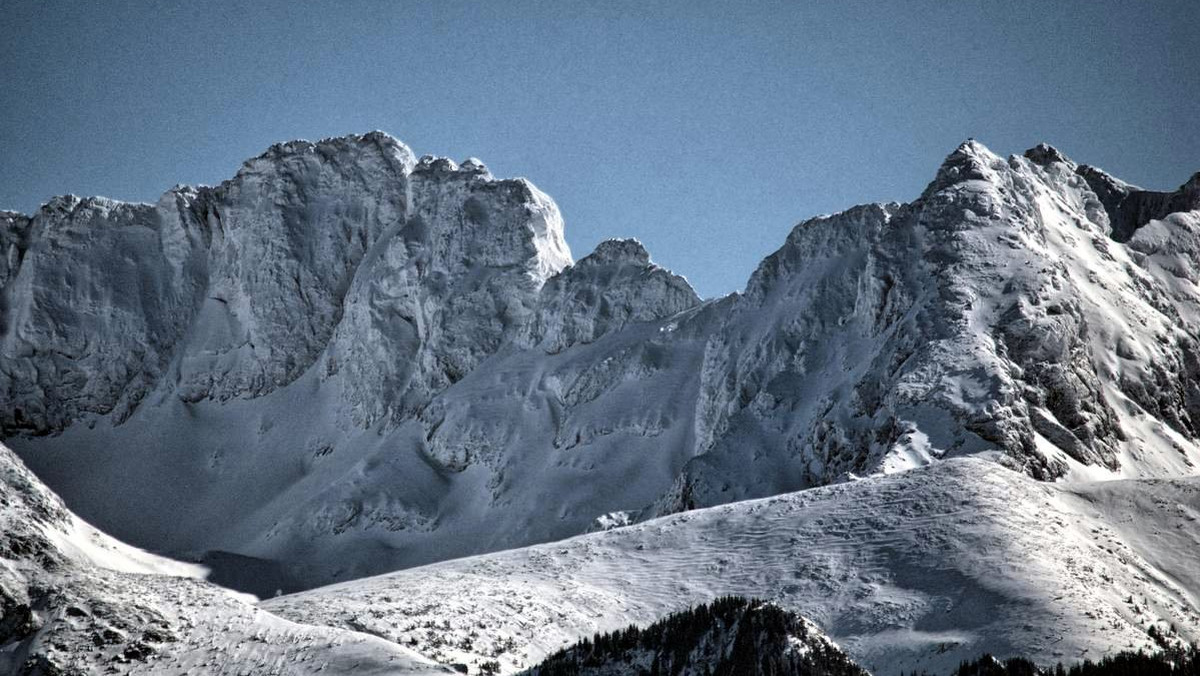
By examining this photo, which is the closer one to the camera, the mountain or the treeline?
the treeline

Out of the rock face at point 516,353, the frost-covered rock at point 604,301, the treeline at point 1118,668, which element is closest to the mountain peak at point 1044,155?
the rock face at point 516,353

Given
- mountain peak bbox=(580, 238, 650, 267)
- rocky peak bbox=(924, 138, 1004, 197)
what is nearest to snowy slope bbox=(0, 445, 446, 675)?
rocky peak bbox=(924, 138, 1004, 197)

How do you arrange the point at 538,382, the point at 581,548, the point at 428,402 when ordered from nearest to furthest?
the point at 581,548
the point at 538,382
the point at 428,402

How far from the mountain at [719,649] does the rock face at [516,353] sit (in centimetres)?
3165

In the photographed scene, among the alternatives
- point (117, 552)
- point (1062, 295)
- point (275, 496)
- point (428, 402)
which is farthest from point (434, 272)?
point (1062, 295)

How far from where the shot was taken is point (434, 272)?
141m

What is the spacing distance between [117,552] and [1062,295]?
67057 mm

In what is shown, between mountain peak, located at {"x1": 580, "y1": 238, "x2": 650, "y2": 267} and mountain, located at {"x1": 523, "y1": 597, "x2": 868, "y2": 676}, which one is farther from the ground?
mountain peak, located at {"x1": 580, "y1": 238, "x2": 650, "y2": 267}

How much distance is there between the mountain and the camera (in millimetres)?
40531

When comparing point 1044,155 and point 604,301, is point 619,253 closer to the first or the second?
point 604,301

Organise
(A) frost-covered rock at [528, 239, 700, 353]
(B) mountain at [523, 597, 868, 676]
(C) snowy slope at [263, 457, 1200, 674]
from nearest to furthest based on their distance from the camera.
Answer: (B) mountain at [523, 597, 868, 676]
(C) snowy slope at [263, 457, 1200, 674]
(A) frost-covered rock at [528, 239, 700, 353]

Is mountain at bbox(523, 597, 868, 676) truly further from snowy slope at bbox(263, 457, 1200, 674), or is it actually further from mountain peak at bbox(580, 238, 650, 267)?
mountain peak at bbox(580, 238, 650, 267)

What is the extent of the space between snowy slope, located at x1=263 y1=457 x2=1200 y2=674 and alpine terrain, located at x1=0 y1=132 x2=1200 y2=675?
22cm

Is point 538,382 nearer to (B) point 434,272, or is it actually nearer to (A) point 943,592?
(B) point 434,272
